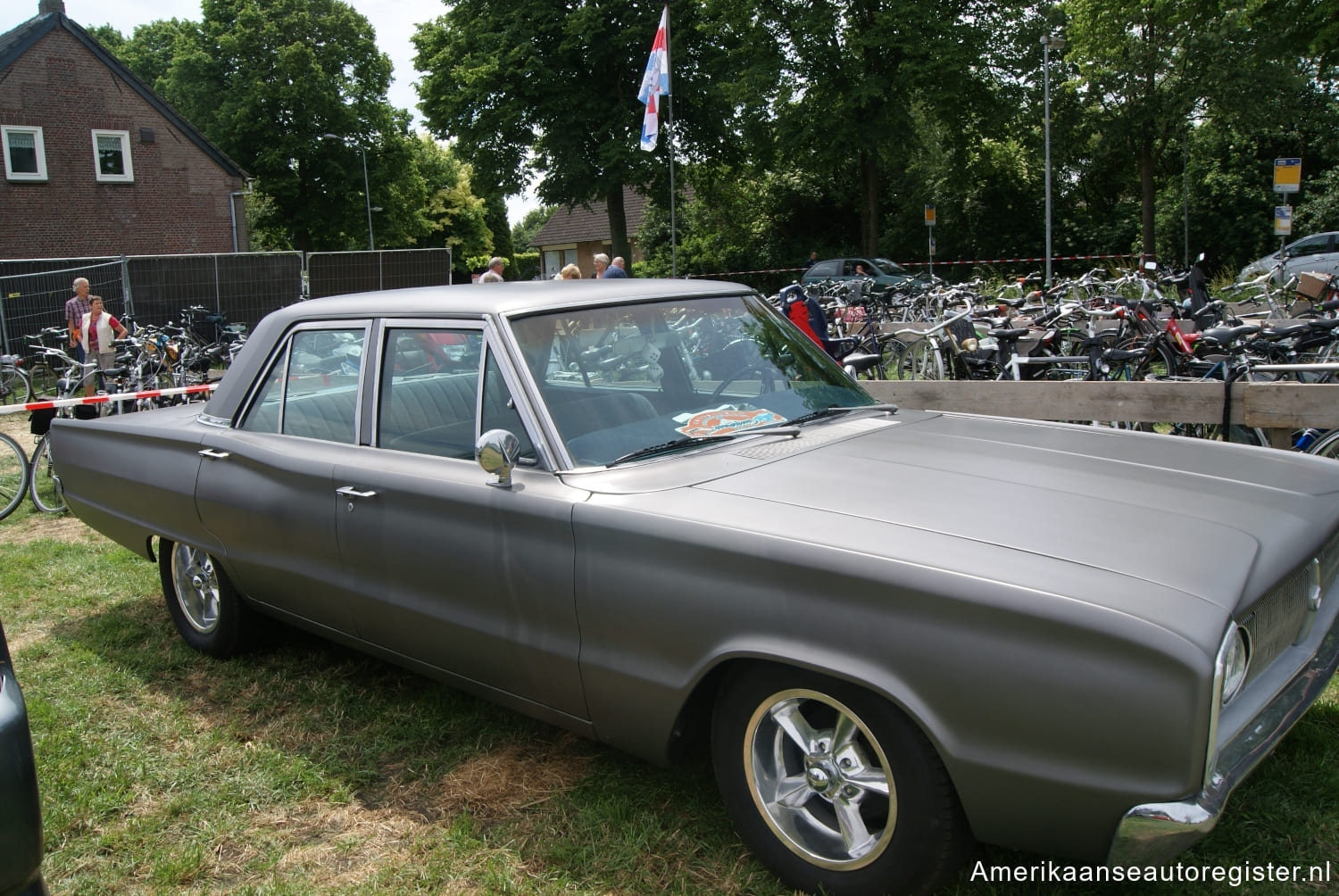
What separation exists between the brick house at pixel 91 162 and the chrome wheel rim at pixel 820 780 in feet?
108

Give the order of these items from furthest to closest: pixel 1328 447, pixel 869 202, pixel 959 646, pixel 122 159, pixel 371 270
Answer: pixel 869 202 → pixel 122 159 → pixel 371 270 → pixel 1328 447 → pixel 959 646

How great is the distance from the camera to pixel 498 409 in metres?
3.36

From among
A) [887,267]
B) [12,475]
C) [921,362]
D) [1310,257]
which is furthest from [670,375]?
[887,267]

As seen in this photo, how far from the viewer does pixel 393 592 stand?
3.52 meters

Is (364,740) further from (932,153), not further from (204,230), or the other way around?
(932,153)

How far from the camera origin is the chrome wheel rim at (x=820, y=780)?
2.50 meters

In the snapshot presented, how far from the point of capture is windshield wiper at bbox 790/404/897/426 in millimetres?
3559

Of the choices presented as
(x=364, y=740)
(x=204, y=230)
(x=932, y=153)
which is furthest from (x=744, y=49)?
(x=364, y=740)

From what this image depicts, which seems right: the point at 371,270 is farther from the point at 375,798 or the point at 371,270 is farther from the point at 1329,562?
the point at 1329,562

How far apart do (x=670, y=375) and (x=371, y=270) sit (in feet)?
68.3

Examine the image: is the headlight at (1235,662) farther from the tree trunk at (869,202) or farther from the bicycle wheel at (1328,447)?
the tree trunk at (869,202)

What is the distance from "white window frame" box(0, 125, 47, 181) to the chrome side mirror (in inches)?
1287

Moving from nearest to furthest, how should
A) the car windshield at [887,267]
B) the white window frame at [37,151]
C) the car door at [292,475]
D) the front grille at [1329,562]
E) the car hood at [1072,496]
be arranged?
1. the car hood at [1072,496]
2. the front grille at [1329,562]
3. the car door at [292,475]
4. the car windshield at [887,267]
5. the white window frame at [37,151]

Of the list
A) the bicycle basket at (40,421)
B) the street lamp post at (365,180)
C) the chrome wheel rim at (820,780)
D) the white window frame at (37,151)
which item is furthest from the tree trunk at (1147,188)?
the white window frame at (37,151)
